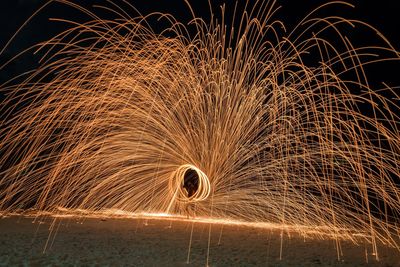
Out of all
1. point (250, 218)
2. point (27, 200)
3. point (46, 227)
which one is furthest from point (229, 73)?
point (27, 200)

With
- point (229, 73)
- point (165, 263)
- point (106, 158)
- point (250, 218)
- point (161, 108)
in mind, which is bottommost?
point (165, 263)

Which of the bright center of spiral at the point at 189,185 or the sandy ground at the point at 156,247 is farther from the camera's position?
the bright center of spiral at the point at 189,185

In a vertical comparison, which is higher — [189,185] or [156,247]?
[189,185]

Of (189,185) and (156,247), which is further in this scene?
(189,185)

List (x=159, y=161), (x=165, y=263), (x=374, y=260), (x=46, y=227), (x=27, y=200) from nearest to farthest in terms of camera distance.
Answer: (x=165, y=263), (x=374, y=260), (x=46, y=227), (x=159, y=161), (x=27, y=200)

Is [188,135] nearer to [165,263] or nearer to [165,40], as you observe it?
[165,40]

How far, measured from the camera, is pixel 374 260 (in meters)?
8.91

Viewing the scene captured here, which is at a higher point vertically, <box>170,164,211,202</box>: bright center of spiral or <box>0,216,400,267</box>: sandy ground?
<box>170,164,211,202</box>: bright center of spiral

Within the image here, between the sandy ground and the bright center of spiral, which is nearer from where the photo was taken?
the sandy ground

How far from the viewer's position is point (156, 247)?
29.8 feet

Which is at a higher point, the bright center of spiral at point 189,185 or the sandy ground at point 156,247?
the bright center of spiral at point 189,185

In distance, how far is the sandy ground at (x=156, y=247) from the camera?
801 cm

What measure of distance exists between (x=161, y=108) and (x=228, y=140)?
1793mm

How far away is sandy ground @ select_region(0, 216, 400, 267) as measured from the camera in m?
8.01
